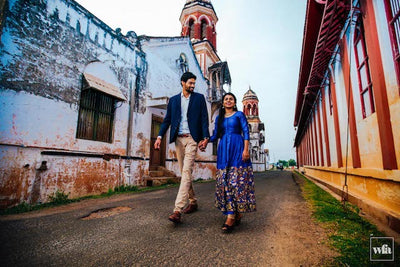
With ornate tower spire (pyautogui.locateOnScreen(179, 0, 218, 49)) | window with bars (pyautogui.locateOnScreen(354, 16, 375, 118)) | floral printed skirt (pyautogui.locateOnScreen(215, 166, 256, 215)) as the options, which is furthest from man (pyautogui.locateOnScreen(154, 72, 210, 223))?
ornate tower spire (pyautogui.locateOnScreen(179, 0, 218, 49))

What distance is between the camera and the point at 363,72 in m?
3.69

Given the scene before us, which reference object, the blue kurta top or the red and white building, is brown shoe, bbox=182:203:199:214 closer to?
the blue kurta top

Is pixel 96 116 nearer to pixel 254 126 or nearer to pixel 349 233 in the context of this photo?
pixel 349 233

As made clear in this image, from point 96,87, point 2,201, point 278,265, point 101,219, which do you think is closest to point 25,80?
point 96,87

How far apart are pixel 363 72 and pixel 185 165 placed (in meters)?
3.73

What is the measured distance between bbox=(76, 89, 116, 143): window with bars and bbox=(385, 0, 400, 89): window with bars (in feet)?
20.7

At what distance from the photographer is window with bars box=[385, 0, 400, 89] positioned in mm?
2467

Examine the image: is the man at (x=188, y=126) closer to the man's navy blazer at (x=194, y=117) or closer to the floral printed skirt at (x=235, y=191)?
the man's navy blazer at (x=194, y=117)

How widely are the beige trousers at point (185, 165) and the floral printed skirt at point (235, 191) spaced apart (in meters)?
0.44

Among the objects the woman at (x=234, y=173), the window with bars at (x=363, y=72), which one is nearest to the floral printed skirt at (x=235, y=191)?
the woman at (x=234, y=173)

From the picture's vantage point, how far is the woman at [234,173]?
7.72 feet

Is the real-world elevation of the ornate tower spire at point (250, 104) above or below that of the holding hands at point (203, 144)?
above

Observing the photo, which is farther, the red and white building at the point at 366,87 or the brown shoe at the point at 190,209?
the brown shoe at the point at 190,209

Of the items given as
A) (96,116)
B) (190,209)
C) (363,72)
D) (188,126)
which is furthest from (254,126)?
(188,126)
